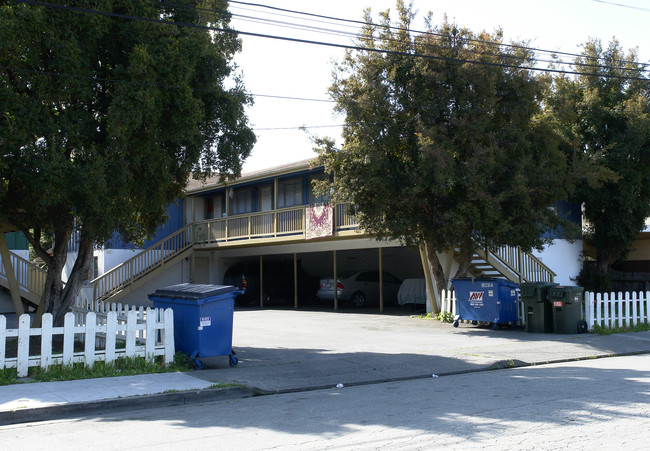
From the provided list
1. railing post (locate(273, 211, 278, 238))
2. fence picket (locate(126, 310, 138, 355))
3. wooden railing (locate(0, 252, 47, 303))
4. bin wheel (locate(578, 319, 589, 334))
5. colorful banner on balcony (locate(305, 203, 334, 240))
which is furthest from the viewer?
railing post (locate(273, 211, 278, 238))

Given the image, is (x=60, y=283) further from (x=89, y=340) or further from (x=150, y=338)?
(x=150, y=338)

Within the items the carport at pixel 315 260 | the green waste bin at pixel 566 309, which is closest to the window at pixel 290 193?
the carport at pixel 315 260

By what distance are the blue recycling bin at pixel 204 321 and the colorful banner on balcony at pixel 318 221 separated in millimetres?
10930

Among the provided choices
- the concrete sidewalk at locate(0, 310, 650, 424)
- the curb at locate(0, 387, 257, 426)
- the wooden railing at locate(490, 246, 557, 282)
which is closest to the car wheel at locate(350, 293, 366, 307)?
the concrete sidewalk at locate(0, 310, 650, 424)

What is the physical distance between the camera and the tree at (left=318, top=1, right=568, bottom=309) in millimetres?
15422

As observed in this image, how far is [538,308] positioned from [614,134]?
31.5 ft

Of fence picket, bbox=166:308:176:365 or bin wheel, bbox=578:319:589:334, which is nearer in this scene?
fence picket, bbox=166:308:176:365

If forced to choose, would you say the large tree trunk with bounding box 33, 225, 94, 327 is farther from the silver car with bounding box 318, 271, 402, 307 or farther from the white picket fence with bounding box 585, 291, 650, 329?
the silver car with bounding box 318, 271, 402, 307

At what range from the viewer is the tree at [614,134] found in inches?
831

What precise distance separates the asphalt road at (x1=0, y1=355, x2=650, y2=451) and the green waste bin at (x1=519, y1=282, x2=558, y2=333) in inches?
226

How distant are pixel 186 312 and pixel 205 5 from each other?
18.6ft

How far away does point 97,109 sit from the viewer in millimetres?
11156

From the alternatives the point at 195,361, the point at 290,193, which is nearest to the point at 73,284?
the point at 195,361

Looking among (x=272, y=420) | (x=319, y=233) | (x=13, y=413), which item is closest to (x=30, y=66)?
(x=13, y=413)
